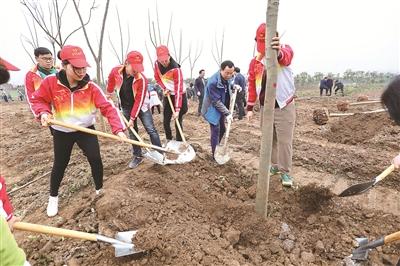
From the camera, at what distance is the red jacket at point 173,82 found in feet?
14.2

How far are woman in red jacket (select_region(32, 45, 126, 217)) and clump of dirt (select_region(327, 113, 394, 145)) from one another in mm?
4828

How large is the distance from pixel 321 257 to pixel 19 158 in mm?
5757

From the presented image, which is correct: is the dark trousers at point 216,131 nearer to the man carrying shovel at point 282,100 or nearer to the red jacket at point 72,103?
the man carrying shovel at point 282,100

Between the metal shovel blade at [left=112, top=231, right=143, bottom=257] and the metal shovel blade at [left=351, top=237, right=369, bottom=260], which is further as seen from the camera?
the metal shovel blade at [left=351, top=237, right=369, bottom=260]

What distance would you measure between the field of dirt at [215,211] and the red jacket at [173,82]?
0.90m

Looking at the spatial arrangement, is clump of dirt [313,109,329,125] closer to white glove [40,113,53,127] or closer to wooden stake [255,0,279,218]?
wooden stake [255,0,279,218]

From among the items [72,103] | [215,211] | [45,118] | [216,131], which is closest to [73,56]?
[72,103]

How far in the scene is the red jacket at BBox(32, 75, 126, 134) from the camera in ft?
9.23

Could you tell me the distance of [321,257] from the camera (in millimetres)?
2512

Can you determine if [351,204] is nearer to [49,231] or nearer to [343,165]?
[343,165]

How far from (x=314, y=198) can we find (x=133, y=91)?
2416 mm

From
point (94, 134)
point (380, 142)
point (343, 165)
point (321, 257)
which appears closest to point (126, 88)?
point (94, 134)

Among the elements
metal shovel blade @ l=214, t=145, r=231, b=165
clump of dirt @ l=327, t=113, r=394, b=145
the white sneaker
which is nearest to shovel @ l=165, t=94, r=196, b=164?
metal shovel blade @ l=214, t=145, r=231, b=165

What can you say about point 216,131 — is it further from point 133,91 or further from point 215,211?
point 215,211
